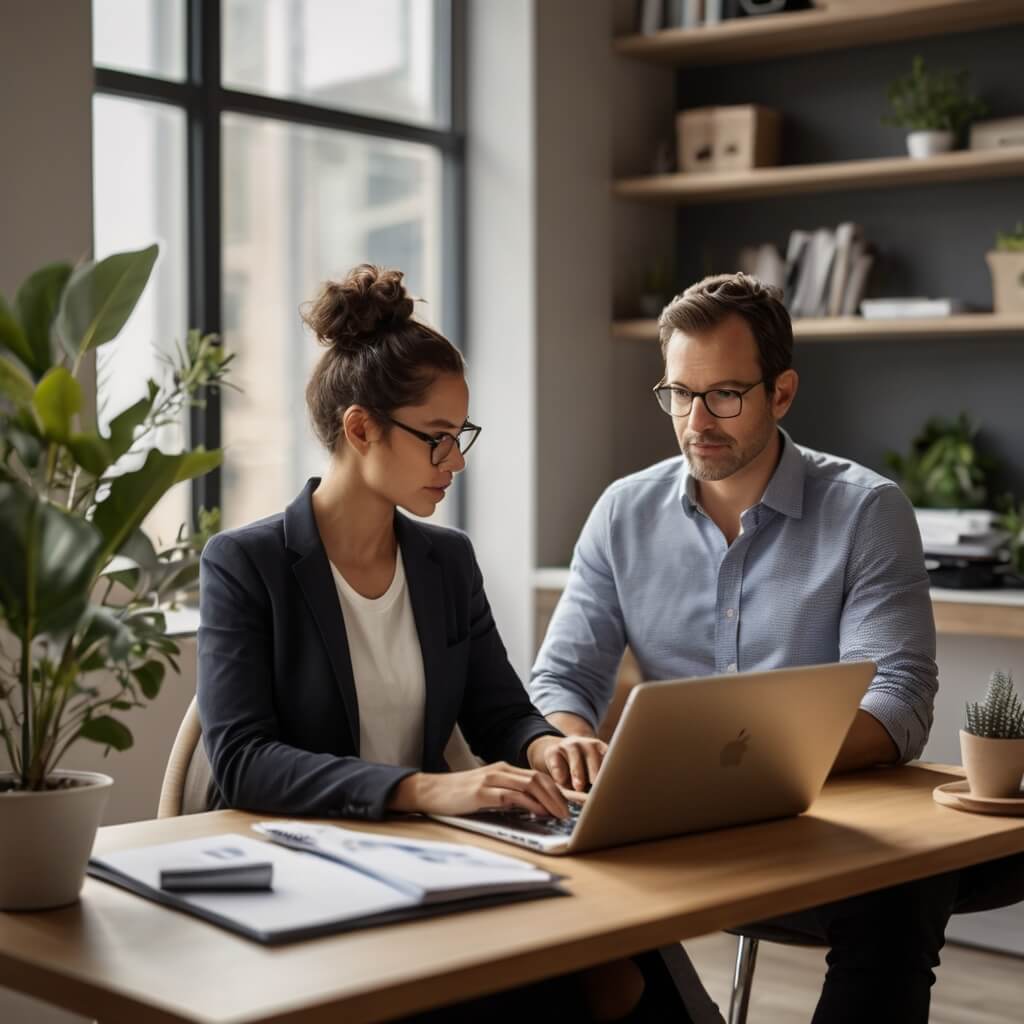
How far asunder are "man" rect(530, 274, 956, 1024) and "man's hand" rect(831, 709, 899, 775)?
59 millimetres

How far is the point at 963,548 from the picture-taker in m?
3.86

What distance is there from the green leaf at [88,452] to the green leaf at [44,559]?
6 centimetres

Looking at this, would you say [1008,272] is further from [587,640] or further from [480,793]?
[480,793]

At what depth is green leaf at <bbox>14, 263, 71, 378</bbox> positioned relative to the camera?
1.50 metres

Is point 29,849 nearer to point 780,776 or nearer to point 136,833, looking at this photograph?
point 136,833

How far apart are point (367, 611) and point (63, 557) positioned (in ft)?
2.60

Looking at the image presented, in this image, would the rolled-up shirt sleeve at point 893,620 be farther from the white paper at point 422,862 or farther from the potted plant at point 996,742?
the white paper at point 422,862

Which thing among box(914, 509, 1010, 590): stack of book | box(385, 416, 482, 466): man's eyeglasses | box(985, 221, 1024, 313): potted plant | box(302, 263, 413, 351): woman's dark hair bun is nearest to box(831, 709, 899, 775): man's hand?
box(385, 416, 482, 466): man's eyeglasses

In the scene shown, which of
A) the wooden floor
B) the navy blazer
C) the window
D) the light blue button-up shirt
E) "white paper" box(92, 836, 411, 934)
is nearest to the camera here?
"white paper" box(92, 836, 411, 934)

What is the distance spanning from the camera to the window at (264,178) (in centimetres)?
375

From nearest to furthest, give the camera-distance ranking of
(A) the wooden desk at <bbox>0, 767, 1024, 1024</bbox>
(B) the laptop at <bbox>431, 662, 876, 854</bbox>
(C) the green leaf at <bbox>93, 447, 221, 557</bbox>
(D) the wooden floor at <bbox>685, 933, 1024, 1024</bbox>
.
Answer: (A) the wooden desk at <bbox>0, 767, 1024, 1024</bbox> → (C) the green leaf at <bbox>93, 447, 221, 557</bbox> → (B) the laptop at <bbox>431, 662, 876, 854</bbox> → (D) the wooden floor at <bbox>685, 933, 1024, 1024</bbox>

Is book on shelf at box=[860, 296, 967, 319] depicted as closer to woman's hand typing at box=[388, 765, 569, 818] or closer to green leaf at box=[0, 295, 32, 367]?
woman's hand typing at box=[388, 765, 569, 818]

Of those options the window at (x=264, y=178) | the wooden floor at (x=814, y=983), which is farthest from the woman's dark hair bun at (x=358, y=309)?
the wooden floor at (x=814, y=983)

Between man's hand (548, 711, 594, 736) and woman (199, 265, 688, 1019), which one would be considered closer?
woman (199, 265, 688, 1019)
